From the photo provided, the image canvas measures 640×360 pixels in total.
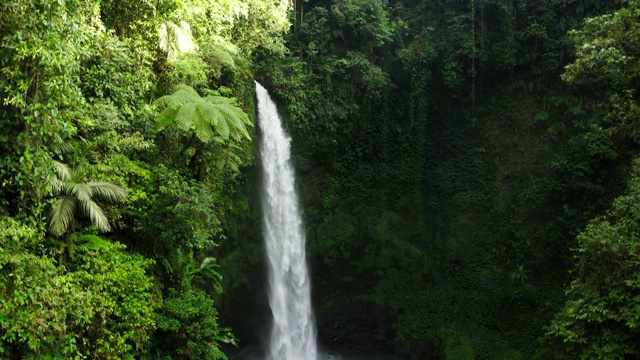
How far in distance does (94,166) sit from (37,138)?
1.07 meters

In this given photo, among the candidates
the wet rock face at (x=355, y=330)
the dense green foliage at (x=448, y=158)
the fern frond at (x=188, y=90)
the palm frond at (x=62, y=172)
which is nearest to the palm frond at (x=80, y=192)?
the palm frond at (x=62, y=172)

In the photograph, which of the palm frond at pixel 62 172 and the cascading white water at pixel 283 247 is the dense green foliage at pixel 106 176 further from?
the cascading white water at pixel 283 247

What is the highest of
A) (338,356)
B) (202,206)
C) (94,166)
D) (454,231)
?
(94,166)

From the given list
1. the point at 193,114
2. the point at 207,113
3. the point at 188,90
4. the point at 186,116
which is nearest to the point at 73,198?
the point at 186,116

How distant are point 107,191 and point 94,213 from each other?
1.39ft

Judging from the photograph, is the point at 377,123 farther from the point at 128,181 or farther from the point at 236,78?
the point at 128,181

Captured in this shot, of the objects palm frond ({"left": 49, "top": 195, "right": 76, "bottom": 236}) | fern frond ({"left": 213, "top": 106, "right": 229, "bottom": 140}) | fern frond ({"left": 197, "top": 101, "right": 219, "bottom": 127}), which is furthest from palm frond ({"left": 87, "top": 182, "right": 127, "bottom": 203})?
fern frond ({"left": 213, "top": 106, "right": 229, "bottom": 140})

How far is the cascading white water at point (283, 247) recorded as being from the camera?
51.7ft

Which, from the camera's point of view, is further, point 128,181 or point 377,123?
point 377,123

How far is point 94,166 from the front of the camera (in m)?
7.38

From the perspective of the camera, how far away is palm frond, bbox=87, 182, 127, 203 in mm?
7371

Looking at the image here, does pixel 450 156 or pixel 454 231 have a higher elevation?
pixel 450 156

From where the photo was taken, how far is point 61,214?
22.2 ft

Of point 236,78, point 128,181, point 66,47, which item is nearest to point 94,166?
point 128,181
